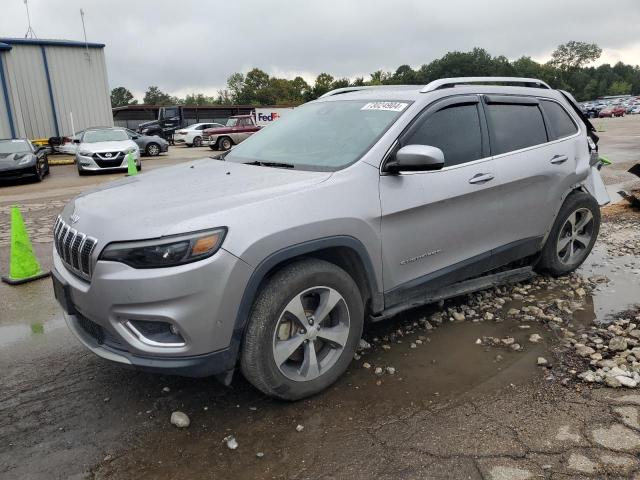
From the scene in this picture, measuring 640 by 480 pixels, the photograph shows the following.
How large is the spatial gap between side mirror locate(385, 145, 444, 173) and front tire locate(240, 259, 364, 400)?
0.75 metres

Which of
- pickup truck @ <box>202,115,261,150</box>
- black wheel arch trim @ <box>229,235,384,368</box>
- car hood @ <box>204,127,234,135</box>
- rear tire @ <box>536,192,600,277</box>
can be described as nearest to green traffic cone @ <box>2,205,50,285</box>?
black wheel arch trim @ <box>229,235,384,368</box>

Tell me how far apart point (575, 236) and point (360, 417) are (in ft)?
10.4

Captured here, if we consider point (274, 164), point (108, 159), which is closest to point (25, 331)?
point (274, 164)

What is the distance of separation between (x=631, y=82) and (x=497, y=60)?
198 feet

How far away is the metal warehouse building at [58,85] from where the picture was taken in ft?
73.8

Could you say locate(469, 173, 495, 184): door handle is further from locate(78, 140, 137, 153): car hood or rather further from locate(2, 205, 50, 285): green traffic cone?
locate(78, 140, 137, 153): car hood

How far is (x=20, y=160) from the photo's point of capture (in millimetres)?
13375

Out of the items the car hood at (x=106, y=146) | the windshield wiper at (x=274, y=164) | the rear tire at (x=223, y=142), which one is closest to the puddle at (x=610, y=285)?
the windshield wiper at (x=274, y=164)

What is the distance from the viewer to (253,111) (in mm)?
39000

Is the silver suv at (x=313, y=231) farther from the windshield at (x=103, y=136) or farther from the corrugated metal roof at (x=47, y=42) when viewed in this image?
A: the corrugated metal roof at (x=47, y=42)

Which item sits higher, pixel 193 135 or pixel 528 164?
pixel 528 164

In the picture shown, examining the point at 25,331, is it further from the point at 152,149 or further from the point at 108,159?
the point at 152,149

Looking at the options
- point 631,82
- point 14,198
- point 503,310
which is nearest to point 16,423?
point 503,310

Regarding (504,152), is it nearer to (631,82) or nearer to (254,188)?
(254,188)
